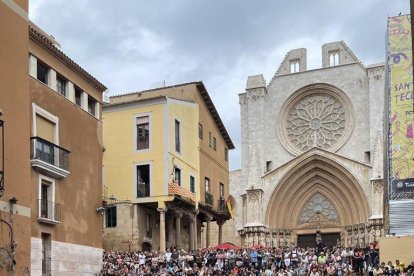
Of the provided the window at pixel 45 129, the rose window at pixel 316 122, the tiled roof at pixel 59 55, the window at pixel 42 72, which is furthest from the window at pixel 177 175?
the rose window at pixel 316 122

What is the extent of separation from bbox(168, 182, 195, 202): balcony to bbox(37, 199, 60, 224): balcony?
1158 centimetres

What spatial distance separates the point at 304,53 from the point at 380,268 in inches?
1183

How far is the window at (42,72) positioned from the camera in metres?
29.3

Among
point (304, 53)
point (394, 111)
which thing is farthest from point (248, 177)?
point (394, 111)

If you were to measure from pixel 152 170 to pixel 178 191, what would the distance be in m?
1.95

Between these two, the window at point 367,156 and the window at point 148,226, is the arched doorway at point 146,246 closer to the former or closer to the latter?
the window at point 148,226

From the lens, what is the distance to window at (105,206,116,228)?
39.8 metres

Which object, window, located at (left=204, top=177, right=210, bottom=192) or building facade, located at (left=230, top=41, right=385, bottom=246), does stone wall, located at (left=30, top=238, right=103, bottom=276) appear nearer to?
window, located at (left=204, top=177, right=210, bottom=192)

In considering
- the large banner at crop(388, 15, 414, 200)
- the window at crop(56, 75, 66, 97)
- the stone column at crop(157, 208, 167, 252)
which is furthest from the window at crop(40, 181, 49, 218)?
the large banner at crop(388, 15, 414, 200)

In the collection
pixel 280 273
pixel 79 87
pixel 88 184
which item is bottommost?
pixel 280 273

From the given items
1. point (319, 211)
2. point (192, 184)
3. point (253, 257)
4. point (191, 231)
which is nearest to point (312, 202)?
point (319, 211)

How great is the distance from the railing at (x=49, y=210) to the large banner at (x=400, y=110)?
1541cm

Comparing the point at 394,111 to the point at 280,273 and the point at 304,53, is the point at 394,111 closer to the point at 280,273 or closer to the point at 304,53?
the point at 280,273

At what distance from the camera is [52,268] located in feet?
93.2
